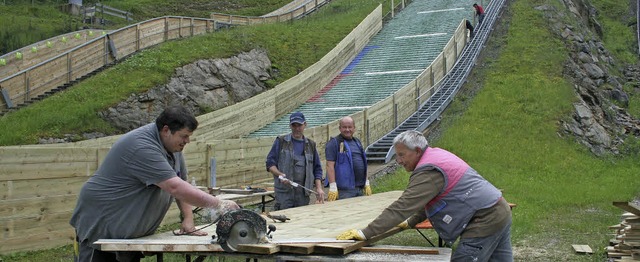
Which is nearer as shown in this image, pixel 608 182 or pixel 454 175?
pixel 454 175

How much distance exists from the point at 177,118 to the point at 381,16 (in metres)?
33.5

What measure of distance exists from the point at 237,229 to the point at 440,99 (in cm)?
2141

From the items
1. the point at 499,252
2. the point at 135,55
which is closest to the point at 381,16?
the point at 135,55

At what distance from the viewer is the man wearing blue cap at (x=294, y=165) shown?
9.82 m

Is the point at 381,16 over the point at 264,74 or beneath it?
over

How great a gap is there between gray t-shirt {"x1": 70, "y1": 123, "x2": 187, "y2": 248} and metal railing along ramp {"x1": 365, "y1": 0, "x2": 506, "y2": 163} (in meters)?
14.4

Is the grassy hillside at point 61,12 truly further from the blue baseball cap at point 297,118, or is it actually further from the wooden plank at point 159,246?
the wooden plank at point 159,246

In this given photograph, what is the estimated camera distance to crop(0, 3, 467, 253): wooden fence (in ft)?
31.5

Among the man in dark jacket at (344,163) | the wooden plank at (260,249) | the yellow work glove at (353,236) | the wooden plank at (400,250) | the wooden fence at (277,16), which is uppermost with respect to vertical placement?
the wooden fence at (277,16)

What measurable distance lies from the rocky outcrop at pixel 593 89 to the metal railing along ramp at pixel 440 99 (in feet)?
12.5

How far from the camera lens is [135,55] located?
25.5m

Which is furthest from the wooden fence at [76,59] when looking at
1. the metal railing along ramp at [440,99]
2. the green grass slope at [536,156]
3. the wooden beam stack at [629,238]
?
the wooden beam stack at [629,238]

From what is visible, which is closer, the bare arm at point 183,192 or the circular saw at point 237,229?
the circular saw at point 237,229

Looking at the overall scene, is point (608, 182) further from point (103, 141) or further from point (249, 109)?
point (103, 141)
